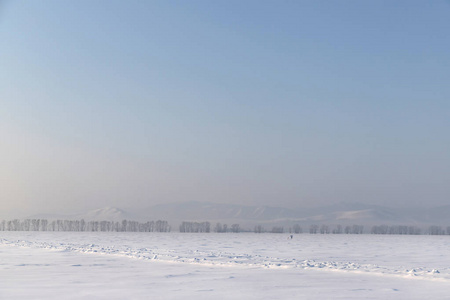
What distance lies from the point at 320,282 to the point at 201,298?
4532mm

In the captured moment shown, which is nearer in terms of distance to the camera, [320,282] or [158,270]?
[320,282]

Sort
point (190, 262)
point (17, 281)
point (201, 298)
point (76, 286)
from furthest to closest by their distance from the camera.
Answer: point (190, 262)
point (17, 281)
point (76, 286)
point (201, 298)

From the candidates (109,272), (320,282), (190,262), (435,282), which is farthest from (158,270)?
(435,282)

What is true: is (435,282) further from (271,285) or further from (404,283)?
(271,285)

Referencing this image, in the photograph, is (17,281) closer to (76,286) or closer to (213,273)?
(76,286)

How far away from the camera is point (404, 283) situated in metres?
14.0

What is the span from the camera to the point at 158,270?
17.2m

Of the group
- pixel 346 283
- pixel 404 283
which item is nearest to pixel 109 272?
pixel 346 283

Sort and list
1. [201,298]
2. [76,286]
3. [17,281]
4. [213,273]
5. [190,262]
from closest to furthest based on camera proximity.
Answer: [201,298] < [76,286] < [17,281] < [213,273] < [190,262]

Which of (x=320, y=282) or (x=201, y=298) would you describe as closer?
(x=201, y=298)

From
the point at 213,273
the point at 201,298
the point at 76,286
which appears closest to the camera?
the point at 201,298

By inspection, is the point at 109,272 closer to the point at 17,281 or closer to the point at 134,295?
the point at 17,281

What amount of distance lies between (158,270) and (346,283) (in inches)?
267

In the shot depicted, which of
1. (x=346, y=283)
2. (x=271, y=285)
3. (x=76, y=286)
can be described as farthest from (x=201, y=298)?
(x=346, y=283)
